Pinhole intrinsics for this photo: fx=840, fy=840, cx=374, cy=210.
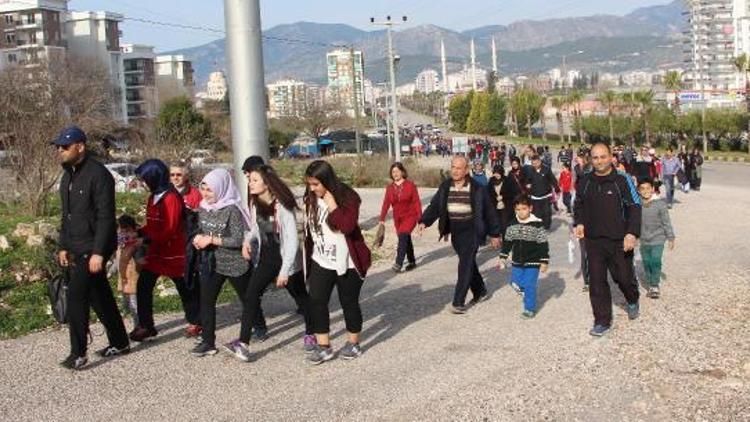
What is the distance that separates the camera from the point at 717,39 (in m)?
165

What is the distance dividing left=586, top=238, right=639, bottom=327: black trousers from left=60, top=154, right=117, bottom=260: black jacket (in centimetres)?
380

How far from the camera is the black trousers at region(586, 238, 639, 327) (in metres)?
6.91

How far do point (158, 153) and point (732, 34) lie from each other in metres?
161

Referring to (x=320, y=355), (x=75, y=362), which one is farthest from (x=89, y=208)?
(x=320, y=355)

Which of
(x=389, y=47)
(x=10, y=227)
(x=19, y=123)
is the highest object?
(x=389, y=47)

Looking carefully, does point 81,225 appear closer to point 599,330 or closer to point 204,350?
point 204,350

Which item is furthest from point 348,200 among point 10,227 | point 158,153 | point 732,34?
point 732,34

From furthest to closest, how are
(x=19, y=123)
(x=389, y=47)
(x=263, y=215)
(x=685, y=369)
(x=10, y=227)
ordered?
1. (x=389, y=47)
2. (x=19, y=123)
3. (x=10, y=227)
4. (x=263, y=215)
5. (x=685, y=369)

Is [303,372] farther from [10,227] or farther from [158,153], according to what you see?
[158,153]

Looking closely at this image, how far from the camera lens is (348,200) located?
19.9 ft

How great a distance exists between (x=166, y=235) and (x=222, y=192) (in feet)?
2.58

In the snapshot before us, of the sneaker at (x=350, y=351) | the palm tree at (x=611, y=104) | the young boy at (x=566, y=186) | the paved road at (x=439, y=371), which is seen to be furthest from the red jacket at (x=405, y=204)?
the palm tree at (x=611, y=104)

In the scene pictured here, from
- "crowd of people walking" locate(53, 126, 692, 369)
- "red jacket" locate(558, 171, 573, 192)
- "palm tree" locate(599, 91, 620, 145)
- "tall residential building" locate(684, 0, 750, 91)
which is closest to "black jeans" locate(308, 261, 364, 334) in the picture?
"crowd of people walking" locate(53, 126, 692, 369)

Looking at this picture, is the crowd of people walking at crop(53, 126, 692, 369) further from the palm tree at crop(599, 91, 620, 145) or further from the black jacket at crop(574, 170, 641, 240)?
the palm tree at crop(599, 91, 620, 145)
